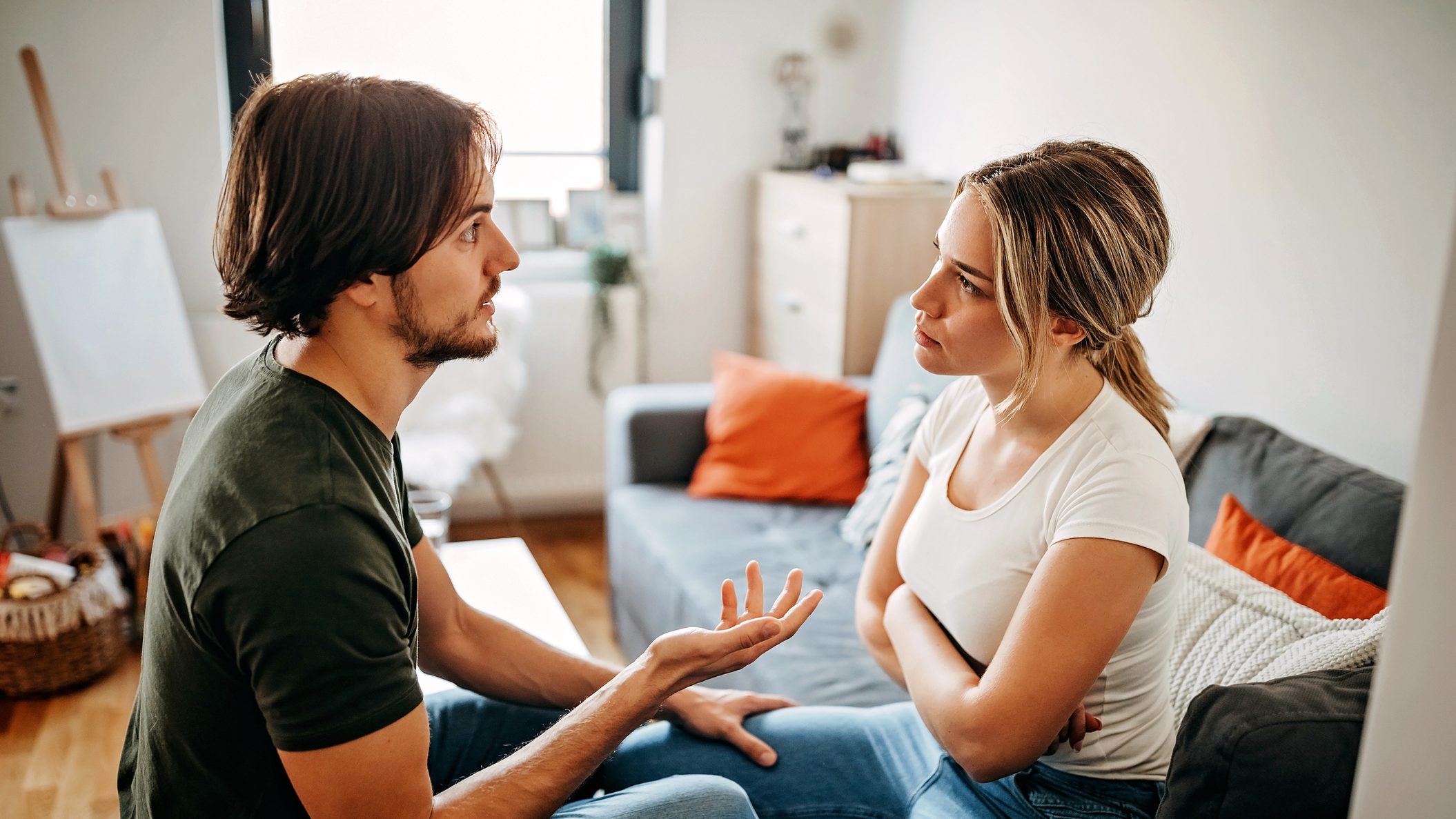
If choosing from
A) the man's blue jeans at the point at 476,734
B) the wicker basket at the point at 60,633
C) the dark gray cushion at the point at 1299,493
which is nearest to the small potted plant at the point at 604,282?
the wicker basket at the point at 60,633

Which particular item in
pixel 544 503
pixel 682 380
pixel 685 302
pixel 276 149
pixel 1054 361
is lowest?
pixel 544 503

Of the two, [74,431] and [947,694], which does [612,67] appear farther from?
[947,694]

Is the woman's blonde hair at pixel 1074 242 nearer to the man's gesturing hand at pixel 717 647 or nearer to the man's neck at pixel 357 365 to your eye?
the man's gesturing hand at pixel 717 647

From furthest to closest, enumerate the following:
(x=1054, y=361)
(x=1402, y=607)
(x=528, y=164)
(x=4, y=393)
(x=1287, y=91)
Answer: (x=528, y=164)
(x=4, y=393)
(x=1287, y=91)
(x=1054, y=361)
(x=1402, y=607)

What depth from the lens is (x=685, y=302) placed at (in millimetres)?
3672

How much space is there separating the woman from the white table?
62 centimetres

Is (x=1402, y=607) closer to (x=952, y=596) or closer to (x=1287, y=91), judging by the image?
(x=952, y=596)

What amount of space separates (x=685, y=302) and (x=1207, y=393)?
1.86 metres

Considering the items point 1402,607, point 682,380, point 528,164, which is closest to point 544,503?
point 682,380

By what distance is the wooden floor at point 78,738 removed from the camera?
2076mm

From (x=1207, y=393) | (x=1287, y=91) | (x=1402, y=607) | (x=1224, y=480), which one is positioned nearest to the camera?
(x=1402, y=607)

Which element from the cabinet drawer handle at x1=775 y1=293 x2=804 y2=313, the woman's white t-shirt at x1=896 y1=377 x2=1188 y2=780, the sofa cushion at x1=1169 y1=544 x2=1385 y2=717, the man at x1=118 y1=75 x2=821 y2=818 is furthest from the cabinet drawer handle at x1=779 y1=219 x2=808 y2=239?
the man at x1=118 y1=75 x2=821 y2=818

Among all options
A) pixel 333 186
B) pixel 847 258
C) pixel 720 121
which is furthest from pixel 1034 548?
Result: pixel 720 121

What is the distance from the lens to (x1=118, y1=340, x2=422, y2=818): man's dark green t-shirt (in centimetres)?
88
